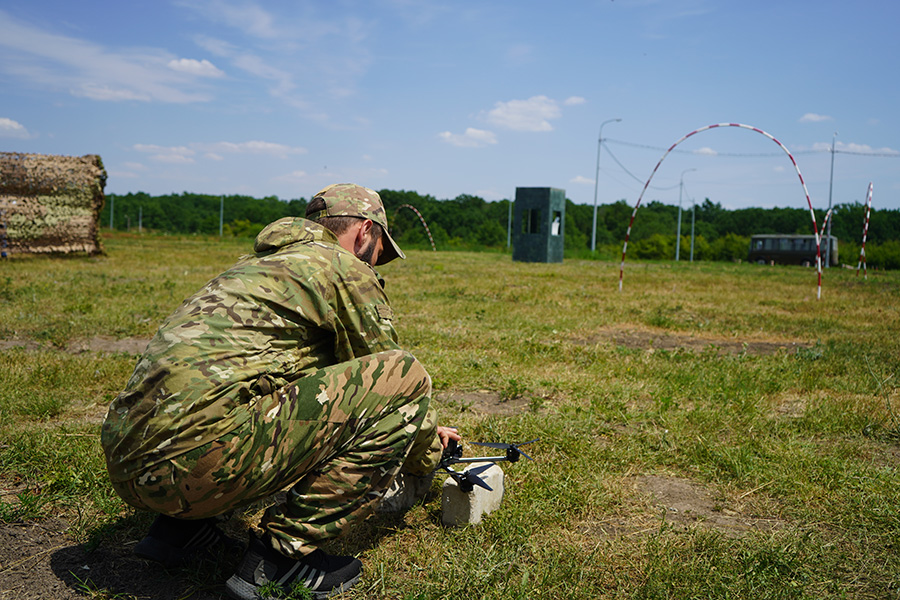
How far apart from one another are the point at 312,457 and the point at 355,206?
1072mm

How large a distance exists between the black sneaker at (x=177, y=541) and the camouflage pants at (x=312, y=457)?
14.8 inches

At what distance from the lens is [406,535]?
3068 mm

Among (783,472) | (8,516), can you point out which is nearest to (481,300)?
(783,472)

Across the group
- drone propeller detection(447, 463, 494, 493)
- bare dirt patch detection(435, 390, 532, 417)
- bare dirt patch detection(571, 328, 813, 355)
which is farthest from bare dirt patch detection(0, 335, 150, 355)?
bare dirt patch detection(571, 328, 813, 355)

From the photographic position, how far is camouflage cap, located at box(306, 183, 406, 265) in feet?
9.49

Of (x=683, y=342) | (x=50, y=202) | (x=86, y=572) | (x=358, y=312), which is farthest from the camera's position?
(x=50, y=202)

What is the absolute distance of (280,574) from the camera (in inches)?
97.4

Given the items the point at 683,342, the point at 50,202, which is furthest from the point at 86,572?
the point at 50,202

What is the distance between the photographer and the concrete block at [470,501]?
309cm

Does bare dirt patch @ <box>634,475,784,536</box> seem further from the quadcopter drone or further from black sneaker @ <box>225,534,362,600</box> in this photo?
black sneaker @ <box>225,534,362,600</box>

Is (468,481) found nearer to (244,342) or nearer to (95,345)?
(244,342)

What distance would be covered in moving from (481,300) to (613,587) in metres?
8.23

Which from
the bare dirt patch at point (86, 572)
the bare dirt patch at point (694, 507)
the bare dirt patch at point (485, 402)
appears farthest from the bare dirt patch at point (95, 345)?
the bare dirt patch at point (694, 507)

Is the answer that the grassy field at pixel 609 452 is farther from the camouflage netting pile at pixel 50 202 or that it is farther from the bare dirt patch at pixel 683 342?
the camouflage netting pile at pixel 50 202
